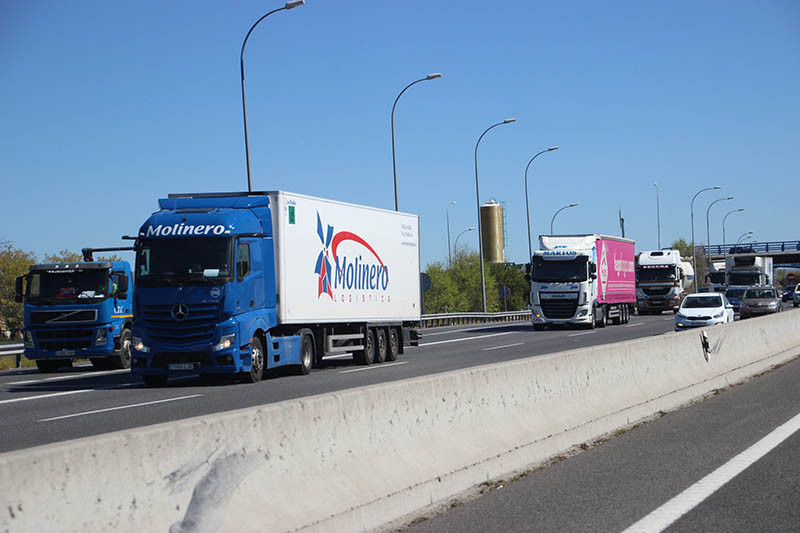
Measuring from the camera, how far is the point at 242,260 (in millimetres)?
18250

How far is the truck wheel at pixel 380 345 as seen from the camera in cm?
2439

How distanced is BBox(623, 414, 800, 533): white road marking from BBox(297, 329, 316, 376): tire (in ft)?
37.4

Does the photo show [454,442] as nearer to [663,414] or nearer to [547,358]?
[547,358]

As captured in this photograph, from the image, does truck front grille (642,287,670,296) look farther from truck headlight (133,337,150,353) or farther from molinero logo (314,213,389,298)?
truck headlight (133,337,150,353)

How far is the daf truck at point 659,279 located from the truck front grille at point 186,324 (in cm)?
4204

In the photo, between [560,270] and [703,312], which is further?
[560,270]

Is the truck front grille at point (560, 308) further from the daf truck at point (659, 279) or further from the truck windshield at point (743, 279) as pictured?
the truck windshield at point (743, 279)

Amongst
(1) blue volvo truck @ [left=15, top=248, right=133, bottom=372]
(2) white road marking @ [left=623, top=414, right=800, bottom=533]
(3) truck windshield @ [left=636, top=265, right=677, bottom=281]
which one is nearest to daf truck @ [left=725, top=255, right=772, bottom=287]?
(3) truck windshield @ [left=636, top=265, right=677, bottom=281]

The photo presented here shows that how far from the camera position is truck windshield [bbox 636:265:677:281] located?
56156mm

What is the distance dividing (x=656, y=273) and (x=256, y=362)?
41614 mm

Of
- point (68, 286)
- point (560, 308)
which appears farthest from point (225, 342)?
point (560, 308)

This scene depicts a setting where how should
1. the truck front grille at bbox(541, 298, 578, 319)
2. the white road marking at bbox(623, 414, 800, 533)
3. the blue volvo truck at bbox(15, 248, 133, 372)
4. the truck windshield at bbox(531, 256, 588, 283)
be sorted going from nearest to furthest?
the white road marking at bbox(623, 414, 800, 533), the blue volvo truck at bbox(15, 248, 133, 372), the truck windshield at bbox(531, 256, 588, 283), the truck front grille at bbox(541, 298, 578, 319)

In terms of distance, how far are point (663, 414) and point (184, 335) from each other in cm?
880

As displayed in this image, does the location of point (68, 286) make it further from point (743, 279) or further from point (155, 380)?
point (743, 279)
